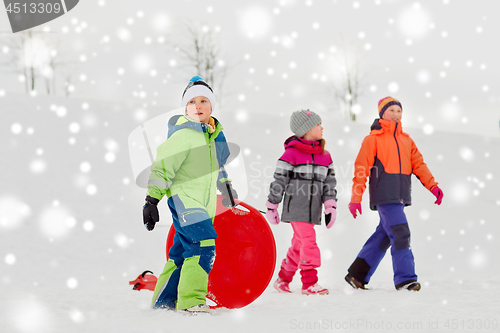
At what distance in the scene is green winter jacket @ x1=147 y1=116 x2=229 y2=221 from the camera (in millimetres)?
3400

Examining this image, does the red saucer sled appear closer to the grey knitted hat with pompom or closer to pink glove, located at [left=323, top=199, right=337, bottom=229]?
pink glove, located at [left=323, top=199, right=337, bottom=229]

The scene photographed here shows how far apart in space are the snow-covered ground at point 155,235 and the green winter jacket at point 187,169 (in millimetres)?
869

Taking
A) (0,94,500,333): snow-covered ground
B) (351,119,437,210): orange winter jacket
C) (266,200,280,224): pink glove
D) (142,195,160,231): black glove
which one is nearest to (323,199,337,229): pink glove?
(351,119,437,210): orange winter jacket

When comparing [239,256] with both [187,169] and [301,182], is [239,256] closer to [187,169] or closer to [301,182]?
[187,169]

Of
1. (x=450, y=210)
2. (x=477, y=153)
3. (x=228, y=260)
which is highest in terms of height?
(x=477, y=153)

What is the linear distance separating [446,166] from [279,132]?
4.87 meters

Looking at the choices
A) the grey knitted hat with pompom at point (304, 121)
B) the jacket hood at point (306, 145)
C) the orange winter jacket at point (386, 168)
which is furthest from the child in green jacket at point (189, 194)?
the orange winter jacket at point (386, 168)

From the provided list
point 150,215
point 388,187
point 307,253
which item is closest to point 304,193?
point 307,253

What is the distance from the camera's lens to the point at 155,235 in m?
7.36

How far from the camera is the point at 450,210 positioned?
976 centimetres

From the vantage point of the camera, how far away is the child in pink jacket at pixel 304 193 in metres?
4.72

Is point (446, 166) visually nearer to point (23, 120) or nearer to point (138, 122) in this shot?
point (138, 122)

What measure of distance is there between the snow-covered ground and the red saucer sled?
24cm

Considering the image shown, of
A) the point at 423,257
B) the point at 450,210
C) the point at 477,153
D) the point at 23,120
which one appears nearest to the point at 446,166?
the point at 477,153
